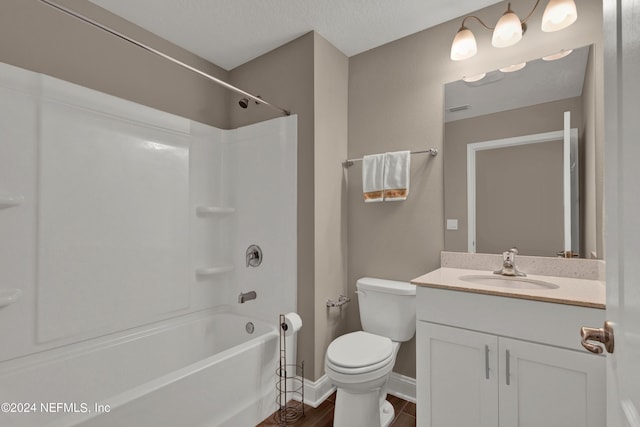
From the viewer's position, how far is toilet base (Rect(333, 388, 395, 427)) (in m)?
1.67

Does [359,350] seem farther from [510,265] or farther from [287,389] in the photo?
[510,265]

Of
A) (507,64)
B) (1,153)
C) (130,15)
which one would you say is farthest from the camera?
(130,15)

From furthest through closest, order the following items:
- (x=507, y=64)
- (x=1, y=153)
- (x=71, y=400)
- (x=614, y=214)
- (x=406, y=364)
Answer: (x=406, y=364)
(x=507, y=64)
(x=71, y=400)
(x=1, y=153)
(x=614, y=214)

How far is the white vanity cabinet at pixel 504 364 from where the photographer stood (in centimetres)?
121

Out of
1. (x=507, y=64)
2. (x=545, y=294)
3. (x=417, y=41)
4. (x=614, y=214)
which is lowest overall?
(x=545, y=294)

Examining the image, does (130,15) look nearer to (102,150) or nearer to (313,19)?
(102,150)

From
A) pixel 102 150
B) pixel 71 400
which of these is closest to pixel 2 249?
pixel 102 150

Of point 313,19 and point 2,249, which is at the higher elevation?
point 313,19

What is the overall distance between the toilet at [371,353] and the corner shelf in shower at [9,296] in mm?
1596

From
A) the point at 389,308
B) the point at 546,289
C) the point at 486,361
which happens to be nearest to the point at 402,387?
the point at 389,308

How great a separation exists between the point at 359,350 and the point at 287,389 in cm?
72

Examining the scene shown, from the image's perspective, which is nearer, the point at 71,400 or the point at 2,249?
the point at 2,249

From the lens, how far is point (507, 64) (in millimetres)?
1881

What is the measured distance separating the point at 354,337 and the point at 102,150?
1.92 m
